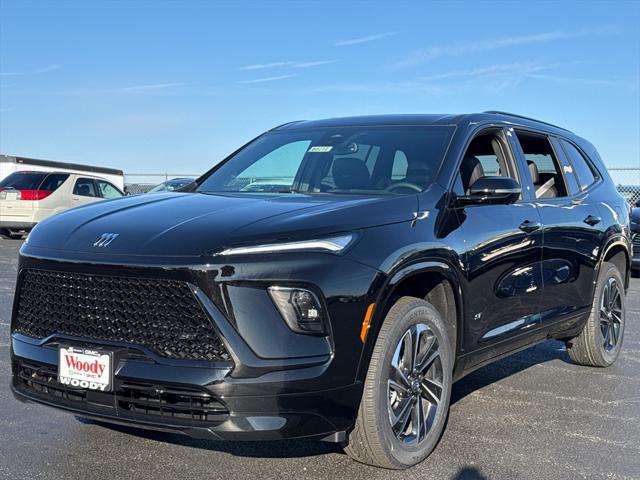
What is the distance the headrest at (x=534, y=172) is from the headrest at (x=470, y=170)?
730mm

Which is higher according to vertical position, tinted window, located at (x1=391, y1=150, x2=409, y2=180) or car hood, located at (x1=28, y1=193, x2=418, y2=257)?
tinted window, located at (x1=391, y1=150, x2=409, y2=180)

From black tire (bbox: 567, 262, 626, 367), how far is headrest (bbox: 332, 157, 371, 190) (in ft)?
8.32

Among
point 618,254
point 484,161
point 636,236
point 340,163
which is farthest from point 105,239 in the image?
point 636,236

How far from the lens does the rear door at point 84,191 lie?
1845 centimetres

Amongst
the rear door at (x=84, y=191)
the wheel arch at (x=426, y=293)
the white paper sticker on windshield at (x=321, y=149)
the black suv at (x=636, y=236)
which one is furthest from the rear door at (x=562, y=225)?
the rear door at (x=84, y=191)

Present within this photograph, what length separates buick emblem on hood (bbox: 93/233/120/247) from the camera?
3.37 m

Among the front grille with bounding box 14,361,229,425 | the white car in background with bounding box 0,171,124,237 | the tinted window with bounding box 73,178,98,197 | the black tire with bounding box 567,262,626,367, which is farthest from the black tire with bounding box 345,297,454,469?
the tinted window with bounding box 73,178,98,197

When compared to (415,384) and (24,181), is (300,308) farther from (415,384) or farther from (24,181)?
(24,181)

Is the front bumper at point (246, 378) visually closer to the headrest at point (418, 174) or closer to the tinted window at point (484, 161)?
the headrest at point (418, 174)

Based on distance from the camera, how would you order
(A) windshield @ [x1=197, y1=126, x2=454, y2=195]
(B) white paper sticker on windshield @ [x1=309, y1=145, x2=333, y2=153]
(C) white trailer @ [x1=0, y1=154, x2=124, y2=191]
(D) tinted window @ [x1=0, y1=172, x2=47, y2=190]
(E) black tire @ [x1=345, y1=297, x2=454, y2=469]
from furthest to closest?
(C) white trailer @ [x1=0, y1=154, x2=124, y2=191] < (D) tinted window @ [x1=0, y1=172, x2=47, y2=190] < (B) white paper sticker on windshield @ [x1=309, y1=145, x2=333, y2=153] < (A) windshield @ [x1=197, y1=126, x2=454, y2=195] < (E) black tire @ [x1=345, y1=297, x2=454, y2=469]

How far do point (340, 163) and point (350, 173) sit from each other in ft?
0.57

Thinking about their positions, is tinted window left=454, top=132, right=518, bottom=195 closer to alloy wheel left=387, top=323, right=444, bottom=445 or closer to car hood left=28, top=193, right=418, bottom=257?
car hood left=28, top=193, right=418, bottom=257

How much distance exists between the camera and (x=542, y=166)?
583 centimetres

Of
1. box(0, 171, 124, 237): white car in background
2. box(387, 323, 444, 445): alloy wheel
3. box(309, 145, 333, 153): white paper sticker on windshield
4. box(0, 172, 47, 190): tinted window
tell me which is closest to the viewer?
box(387, 323, 444, 445): alloy wheel
